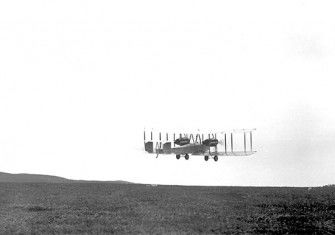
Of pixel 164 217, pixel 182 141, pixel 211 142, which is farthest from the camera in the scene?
pixel 211 142

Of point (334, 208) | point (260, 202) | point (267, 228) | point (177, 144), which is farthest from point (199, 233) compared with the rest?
point (177, 144)

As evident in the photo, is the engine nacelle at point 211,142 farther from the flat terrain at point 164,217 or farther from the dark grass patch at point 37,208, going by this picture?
the dark grass patch at point 37,208

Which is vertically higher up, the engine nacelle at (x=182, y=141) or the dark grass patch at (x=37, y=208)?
the engine nacelle at (x=182, y=141)

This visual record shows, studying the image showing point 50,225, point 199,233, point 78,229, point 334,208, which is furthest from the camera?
point 334,208

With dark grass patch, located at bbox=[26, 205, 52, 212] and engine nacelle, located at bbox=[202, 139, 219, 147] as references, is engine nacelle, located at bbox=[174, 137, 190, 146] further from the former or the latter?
dark grass patch, located at bbox=[26, 205, 52, 212]

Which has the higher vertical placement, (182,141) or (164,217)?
(182,141)

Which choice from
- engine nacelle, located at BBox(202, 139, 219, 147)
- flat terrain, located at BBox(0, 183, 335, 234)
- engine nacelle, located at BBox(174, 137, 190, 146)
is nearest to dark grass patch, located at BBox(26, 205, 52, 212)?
flat terrain, located at BBox(0, 183, 335, 234)

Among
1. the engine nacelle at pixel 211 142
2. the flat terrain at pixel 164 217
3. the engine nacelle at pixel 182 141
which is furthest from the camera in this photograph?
the engine nacelle at pixel 211 142

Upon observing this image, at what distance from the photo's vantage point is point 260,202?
292 feet

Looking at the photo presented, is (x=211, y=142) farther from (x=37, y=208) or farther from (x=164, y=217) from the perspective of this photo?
(x=164, y=217)

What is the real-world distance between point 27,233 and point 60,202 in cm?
3697

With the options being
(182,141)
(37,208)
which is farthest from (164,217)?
(182,141)

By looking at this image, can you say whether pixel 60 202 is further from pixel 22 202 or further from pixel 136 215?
pixel 136 215

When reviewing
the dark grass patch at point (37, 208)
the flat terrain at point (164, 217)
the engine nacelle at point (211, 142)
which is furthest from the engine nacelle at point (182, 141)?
the dark grass patch at point (37, 208)
